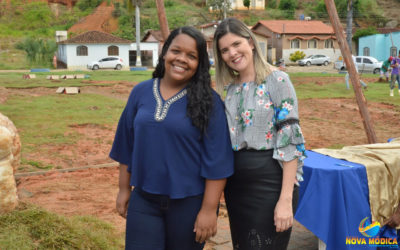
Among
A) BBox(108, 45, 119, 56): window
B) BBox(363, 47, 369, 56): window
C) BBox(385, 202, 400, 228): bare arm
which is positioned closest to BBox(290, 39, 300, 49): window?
BBox(363, 47, 369, 56): window

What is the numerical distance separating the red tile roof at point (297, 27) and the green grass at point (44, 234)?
47206mm

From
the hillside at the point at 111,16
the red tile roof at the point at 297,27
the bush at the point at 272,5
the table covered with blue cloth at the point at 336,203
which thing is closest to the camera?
the table covered with blue cloth at the point at 336,203

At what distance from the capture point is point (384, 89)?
798 inches

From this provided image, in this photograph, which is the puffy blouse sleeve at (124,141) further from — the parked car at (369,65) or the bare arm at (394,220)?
the parked car at (369,65)

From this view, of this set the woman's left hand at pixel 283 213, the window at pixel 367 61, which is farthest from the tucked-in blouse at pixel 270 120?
the window at pixel 367 61

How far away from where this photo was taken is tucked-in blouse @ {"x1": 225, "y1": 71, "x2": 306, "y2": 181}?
2354 mm

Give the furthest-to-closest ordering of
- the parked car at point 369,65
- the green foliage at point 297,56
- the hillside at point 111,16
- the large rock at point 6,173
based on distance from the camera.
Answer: the hillside at point 111,16 < the green foliage at point 297,56 < the parked car at point 369,65 < the large rock at point 6,173

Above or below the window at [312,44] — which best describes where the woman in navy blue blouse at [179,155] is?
below

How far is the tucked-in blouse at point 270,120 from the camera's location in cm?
235

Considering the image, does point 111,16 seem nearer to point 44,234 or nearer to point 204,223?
point 44,234

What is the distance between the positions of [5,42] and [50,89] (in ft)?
112

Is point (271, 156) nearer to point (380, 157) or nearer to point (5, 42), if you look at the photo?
point (380, 157)

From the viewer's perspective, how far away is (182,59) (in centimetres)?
235

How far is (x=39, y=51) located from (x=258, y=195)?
138ft
